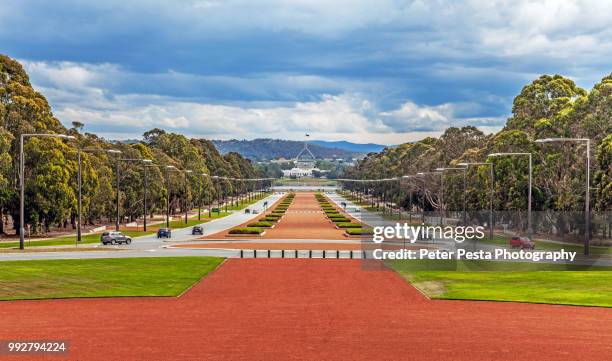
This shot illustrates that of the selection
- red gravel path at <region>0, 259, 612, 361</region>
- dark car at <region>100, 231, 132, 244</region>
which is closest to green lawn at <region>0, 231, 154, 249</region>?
dark car at <region>100, 231, 132, 244</region>

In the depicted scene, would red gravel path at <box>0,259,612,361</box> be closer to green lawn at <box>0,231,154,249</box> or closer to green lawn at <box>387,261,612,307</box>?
green lawn at <box>387,261,612,307</box>

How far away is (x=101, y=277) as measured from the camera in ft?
148

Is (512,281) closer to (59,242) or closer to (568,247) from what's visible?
(568,247)

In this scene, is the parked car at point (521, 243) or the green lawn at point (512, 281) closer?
the green lawn at point (512, 281)

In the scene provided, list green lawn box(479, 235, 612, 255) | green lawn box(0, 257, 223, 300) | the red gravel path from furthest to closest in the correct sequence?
green lawn box(479, 235, 612, 255)
green lawn box(0, 257, 223, 300)
the red gravel path

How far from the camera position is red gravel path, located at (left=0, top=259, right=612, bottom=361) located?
24594 millimetres

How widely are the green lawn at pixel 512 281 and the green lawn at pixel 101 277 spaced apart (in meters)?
14.8

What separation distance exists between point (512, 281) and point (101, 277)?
25.8 meters

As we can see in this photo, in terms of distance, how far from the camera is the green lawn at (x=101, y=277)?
39.0 meters

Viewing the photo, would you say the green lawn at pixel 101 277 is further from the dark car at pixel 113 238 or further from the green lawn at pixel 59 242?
the green lawn at pixel 59 242

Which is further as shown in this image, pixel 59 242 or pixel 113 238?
pixel 59 242

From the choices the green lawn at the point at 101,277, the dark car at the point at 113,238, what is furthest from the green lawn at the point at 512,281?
the dark car at the point at 113,238

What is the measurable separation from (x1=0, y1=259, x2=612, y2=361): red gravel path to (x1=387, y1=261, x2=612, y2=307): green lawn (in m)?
2.17

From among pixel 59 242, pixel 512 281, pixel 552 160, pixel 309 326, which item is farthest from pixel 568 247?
pixel 59 242
